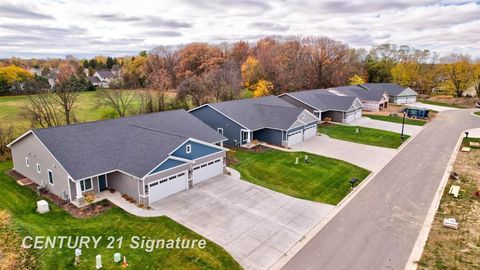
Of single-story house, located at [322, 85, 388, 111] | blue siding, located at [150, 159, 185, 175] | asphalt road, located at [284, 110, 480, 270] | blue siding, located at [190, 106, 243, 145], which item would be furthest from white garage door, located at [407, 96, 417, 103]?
blue siding, located at [150, 159, 185, 175]

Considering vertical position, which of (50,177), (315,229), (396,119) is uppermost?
(396,119)

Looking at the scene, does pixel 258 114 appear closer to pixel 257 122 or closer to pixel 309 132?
pixel 257 122

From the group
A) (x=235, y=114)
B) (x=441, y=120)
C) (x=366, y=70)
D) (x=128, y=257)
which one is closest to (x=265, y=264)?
(x=128, y=257)

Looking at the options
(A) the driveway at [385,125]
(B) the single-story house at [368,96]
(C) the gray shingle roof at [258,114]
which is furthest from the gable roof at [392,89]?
(C) the gray shingle roof at [258,114]

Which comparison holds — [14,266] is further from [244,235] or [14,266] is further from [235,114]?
[235,114]

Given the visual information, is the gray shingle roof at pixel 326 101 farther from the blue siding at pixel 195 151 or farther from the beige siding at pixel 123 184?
the beige siding at pixel 123 184

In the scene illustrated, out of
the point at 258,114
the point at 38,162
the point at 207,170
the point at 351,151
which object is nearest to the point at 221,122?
the point at 258,114
